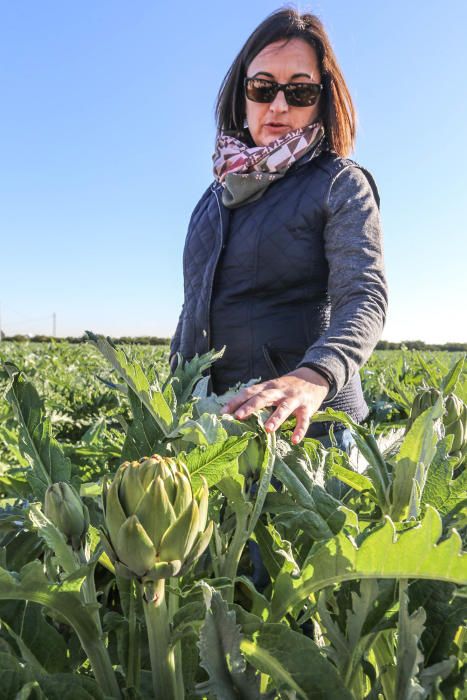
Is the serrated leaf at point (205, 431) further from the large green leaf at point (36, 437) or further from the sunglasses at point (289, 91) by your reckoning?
the sunglasses at point (289, 91)

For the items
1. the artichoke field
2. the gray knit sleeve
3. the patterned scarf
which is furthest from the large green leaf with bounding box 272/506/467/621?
the patterned scarf

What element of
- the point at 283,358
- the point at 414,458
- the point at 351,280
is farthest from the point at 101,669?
the point at 283,358

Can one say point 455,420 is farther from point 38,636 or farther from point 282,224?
point 282,224

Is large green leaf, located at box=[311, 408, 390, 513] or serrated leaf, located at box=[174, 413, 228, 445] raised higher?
serrated leaf, located at box=[174, 413, 228, 445]

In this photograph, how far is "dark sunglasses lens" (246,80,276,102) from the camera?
1.79m

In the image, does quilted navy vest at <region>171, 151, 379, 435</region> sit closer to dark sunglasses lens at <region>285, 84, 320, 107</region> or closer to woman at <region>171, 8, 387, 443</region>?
woman at <region>171, 8, 387, 443</region>

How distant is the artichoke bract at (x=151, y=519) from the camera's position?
1.28ft

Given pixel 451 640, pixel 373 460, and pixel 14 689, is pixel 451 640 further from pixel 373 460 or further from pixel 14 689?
pixel 14 689

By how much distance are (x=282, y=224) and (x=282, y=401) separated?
1065mm

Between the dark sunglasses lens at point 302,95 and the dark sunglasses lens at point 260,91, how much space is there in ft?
0.15

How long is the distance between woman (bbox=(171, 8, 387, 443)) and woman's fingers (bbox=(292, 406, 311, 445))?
0.72m

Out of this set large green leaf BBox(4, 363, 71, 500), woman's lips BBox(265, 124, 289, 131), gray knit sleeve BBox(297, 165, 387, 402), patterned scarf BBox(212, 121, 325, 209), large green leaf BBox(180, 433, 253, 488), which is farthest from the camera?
woman's lips BBox(265, 124, 289, 131)

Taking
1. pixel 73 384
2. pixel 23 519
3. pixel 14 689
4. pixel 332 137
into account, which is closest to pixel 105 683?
pixel 14 689

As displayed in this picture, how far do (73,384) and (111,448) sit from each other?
2.60 metres
